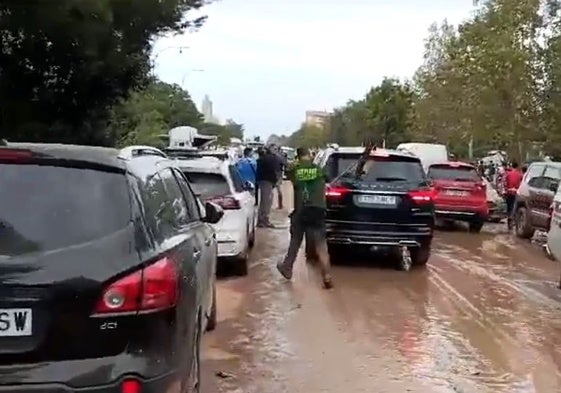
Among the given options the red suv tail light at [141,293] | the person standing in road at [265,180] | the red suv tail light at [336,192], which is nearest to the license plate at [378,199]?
the red suv tail light at [336,192]

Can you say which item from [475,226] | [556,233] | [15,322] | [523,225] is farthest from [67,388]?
[475,226]

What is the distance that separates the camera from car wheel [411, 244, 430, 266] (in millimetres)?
14219

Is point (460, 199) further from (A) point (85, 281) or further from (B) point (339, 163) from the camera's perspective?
(A) point (85, 281)

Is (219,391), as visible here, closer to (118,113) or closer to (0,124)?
(0,124)

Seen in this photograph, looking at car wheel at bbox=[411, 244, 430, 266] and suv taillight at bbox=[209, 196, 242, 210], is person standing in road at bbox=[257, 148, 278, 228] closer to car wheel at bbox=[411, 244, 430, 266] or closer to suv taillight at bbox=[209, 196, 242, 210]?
car wheel at bbox=[411, 244, 430, 266]

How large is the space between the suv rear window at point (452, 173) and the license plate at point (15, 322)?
18.8 meters

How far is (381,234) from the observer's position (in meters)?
13.9

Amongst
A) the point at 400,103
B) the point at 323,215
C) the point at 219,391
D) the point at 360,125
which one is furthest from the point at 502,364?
the point at 360,125

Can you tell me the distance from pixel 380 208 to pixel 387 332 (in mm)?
4672

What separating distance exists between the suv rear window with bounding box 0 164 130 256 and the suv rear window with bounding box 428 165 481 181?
60.0 feet

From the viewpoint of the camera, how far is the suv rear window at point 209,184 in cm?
1265

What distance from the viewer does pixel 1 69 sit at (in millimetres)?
13734

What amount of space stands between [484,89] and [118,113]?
715 inches

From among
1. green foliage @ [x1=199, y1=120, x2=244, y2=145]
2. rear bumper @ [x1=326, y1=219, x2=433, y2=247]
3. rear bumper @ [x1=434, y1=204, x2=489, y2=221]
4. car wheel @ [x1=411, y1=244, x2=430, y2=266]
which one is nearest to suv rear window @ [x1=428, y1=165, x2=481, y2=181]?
rear bumper @ [x1=434, y1=204, x2=489, y2=221]
